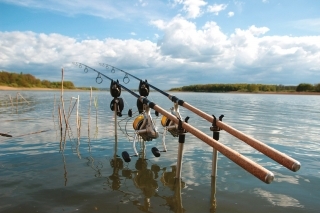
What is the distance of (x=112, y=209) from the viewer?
4.80 metres

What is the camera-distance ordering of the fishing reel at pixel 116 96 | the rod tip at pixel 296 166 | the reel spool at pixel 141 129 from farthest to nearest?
the fishing reel at pixel 116 96 < the reel spool at pixel 141 129 < the rod tip at pixel 296 166

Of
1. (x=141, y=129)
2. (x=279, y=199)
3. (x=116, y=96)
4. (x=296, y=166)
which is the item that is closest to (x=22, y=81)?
(x=116, y=96)

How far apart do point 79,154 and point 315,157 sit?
7290 mm

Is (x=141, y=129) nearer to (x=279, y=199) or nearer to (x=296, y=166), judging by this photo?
(x=279, y=199)

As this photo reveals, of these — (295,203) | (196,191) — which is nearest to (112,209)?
(196,191)

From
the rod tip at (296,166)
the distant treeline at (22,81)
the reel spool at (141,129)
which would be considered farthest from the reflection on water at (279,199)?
the distant treeline at (22,81)

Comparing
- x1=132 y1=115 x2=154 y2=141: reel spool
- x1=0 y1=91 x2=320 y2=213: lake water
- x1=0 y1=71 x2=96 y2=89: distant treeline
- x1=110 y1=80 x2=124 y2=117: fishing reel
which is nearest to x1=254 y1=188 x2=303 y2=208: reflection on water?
x1=0 y1=91 x2=320 y2=213: lake water

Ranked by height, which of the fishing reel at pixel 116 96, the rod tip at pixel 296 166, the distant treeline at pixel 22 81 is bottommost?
the rod tip at pixel 296 166

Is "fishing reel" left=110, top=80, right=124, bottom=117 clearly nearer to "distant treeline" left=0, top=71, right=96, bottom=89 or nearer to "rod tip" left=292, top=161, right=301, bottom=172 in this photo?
"rod tip" left=292, top=161, right=301, bottom=172

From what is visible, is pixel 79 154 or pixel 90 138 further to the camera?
pixel 90 138

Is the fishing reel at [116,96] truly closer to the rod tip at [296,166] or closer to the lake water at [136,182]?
the lake water at [136,182]

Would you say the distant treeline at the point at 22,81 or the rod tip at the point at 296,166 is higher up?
the distant treeline at the point at 22,81

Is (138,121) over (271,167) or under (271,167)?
over

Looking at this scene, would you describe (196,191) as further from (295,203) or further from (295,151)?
(295,151)
